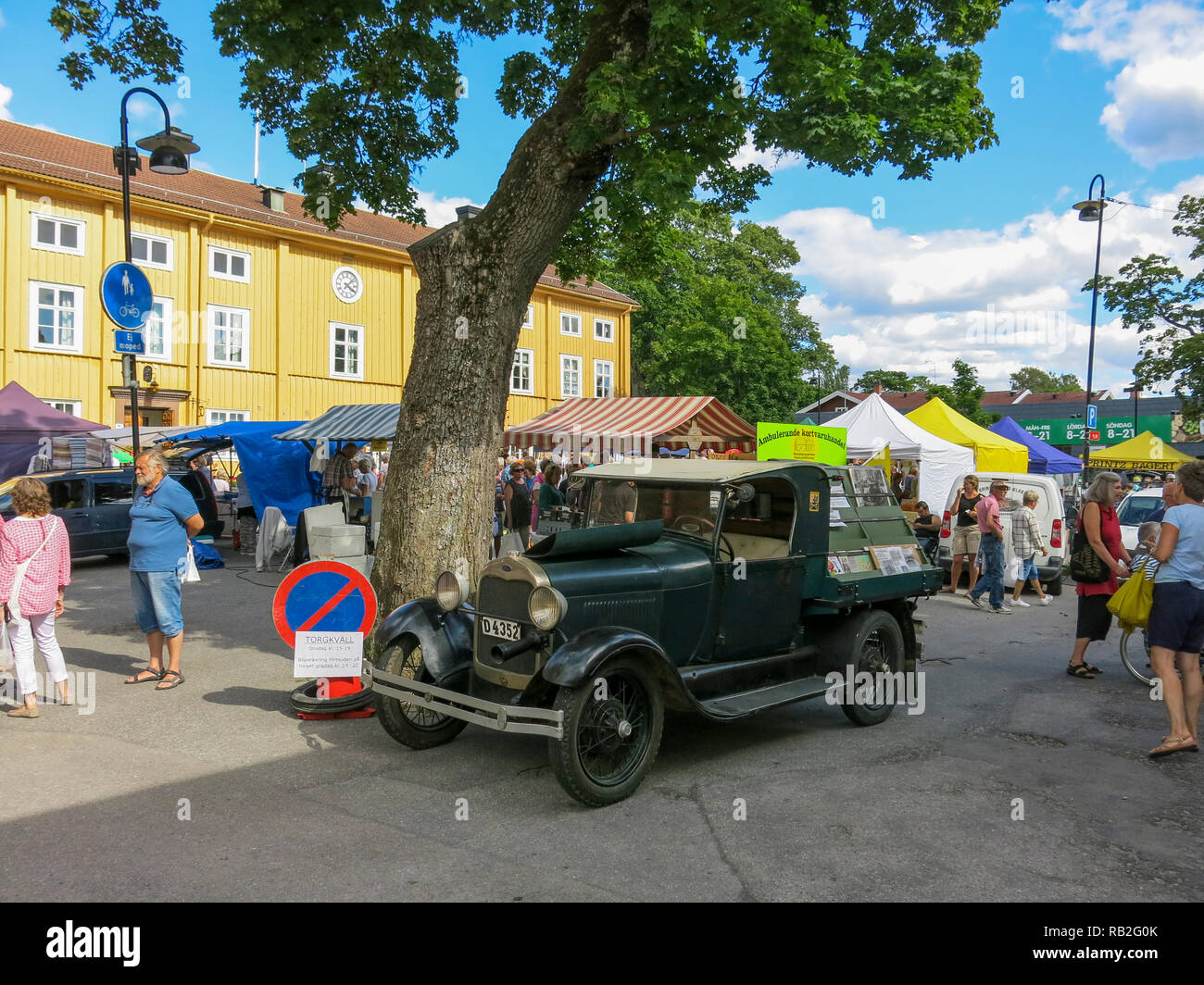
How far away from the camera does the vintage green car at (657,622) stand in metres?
5.02

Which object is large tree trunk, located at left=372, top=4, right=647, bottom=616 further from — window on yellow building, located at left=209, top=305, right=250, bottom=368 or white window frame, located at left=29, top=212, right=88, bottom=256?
window on yellow building, located at left=209, top=305, right=250, bottom=368

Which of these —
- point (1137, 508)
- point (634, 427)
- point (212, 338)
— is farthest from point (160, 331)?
point (1137, 508)

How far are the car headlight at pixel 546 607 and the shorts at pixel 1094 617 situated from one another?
578 centimetres

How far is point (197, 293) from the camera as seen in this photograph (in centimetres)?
2853

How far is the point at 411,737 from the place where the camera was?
5820 millimetres

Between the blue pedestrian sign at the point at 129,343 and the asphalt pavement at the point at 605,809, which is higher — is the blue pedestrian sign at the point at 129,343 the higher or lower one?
the higher one

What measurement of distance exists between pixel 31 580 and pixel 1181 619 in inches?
309

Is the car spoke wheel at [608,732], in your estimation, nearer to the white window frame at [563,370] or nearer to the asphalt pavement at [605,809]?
the asphalt pavement at [605,809]

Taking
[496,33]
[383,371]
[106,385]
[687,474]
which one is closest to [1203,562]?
[687,474]

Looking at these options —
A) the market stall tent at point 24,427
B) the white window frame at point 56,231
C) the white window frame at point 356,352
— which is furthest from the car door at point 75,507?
the white window frame at point 356,352

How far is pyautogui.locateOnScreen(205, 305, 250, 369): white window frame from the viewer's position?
28719mm

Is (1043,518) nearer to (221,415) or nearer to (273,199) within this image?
(221,415)
